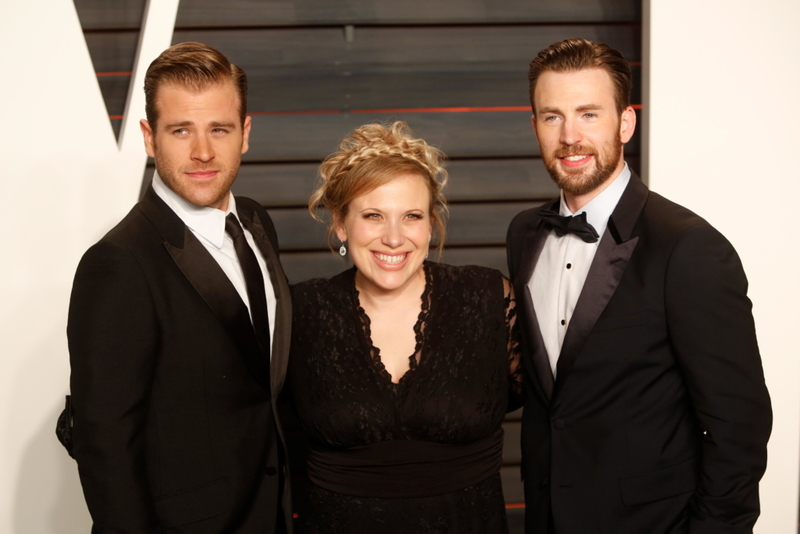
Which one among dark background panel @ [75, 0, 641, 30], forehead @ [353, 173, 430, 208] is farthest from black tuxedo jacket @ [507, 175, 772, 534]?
dark background panel @ [75, 0, 641, 30]

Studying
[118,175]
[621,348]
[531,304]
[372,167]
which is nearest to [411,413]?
[531,304]

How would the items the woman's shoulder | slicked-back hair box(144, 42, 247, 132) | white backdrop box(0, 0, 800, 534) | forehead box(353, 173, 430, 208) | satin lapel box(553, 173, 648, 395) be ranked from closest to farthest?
satin lapel box(553, 173, 648, 395)
slicked-back hair box(144, 42, 247, 132)
forehead box(353, 173, 430, 208)
the woman's shoulder
white backdrop box(0, 0, 800, 534)

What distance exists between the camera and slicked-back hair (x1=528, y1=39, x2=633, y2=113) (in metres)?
1.85

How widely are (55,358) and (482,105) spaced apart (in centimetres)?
203

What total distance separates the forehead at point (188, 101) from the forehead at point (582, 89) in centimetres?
92

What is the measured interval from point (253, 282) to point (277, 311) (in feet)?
0.42

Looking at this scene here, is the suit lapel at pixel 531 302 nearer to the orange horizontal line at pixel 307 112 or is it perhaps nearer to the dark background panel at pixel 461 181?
the dark background panel at pixel 461 181

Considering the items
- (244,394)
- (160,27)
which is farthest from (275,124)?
(244,394)

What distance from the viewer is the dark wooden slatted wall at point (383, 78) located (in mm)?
2836

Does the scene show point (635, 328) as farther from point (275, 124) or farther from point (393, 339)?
point (275, 124)

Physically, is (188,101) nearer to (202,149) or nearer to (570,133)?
(202,149)

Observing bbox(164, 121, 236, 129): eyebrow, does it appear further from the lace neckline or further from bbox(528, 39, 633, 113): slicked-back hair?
bbox(528, 39, 633, 113): slicked-back hair

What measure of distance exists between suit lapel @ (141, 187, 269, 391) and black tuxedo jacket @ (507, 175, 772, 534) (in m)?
0.76

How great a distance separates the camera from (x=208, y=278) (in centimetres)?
176
